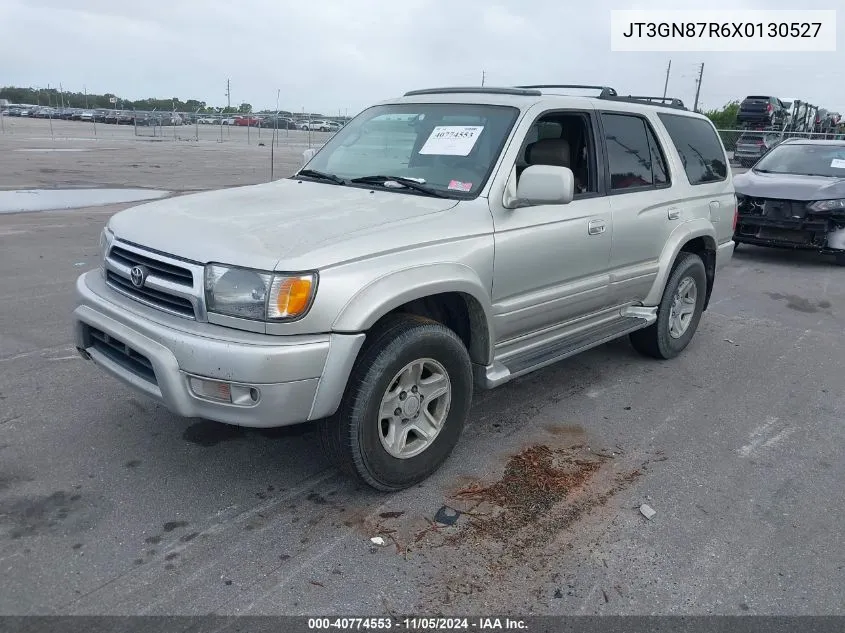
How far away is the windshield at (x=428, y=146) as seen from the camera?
392cm

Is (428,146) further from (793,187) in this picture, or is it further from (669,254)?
(793,187)

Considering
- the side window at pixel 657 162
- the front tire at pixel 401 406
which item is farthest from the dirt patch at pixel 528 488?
the side window at pixel 657 162

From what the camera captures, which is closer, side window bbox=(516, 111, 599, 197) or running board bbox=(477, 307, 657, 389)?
running board bbox=(477, 307, 657, 389)

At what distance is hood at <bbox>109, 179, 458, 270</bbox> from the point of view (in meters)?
3.03

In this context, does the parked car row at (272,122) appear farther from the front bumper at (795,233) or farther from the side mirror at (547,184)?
the side mirror at (547,184)

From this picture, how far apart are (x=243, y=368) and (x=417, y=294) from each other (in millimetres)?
860

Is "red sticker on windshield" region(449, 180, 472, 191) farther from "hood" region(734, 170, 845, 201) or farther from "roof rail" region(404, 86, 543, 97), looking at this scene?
"hood" region(734, 170, 845, 201)

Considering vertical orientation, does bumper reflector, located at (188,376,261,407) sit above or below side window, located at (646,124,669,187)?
below

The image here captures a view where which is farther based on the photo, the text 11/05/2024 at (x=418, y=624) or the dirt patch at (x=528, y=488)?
the dirt patch at (x=528, y=488)

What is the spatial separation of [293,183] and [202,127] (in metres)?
58.3

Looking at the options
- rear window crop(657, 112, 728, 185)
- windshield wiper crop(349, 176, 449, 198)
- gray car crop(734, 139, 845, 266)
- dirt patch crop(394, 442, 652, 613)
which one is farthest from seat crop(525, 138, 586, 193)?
gray car crop(734, 139, 845, 266)

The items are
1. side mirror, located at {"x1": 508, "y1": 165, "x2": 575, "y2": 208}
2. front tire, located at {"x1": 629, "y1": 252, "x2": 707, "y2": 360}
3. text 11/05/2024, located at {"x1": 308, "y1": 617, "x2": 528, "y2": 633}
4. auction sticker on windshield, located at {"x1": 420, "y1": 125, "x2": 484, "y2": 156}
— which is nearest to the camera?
text 11/05/2024, located at {"x1": 308, "y1": 617, "x2": 528, "y2": 633}

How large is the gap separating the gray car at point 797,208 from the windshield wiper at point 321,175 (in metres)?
7.32

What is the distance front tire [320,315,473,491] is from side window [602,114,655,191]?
6.41ft
